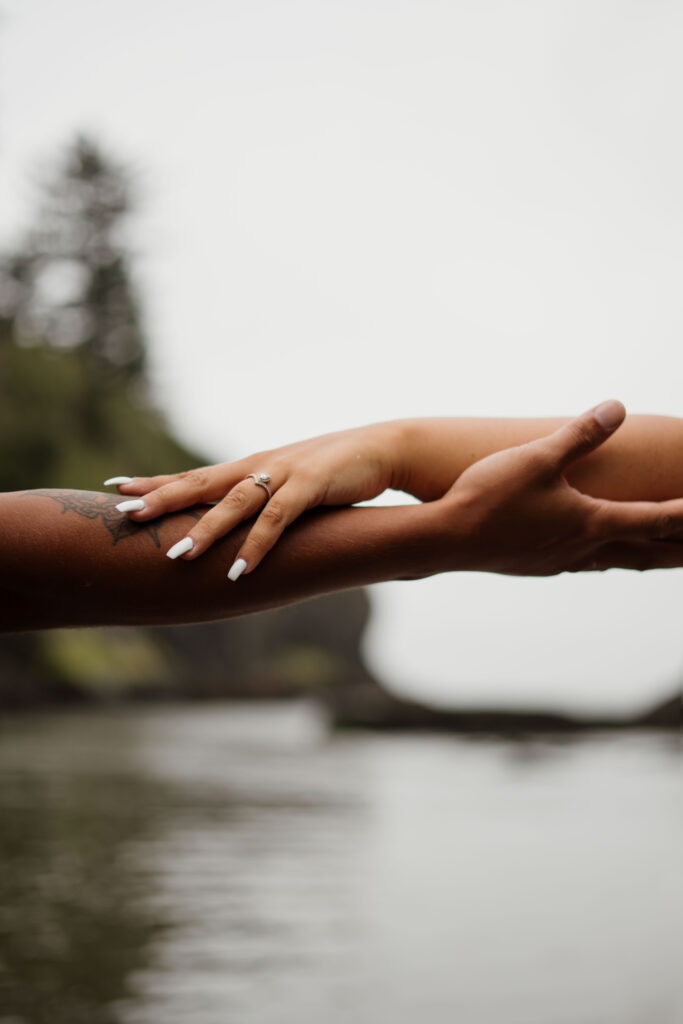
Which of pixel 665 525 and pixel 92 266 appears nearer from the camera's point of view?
pixel 665 525

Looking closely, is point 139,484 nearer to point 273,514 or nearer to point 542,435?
point 273,514

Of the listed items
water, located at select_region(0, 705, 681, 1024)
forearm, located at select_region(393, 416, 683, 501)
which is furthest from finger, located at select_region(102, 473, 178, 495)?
water, located at select_region(0, 705, 681, 1024)

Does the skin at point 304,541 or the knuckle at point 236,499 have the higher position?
the knuckle at point 236,499

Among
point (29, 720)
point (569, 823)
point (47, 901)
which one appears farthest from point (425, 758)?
point (47, 901)

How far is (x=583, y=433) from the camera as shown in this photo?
0.85 metres

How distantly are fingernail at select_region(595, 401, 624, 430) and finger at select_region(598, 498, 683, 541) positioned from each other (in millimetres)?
71

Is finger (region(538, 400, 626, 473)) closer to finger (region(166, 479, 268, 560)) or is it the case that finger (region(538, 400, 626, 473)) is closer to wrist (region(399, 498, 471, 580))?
wrist (region(399, 498, 471, 580))

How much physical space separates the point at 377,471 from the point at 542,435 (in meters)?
0.17

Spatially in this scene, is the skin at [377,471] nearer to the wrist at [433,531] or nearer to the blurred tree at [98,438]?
the wrist at [433,531]

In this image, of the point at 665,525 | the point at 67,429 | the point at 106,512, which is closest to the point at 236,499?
the point at 106,512

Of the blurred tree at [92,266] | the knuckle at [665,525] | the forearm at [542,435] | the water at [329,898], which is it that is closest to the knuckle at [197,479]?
the forearm at [542,435]

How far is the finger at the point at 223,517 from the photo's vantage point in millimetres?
814

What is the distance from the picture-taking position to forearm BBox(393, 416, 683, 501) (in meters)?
0.93

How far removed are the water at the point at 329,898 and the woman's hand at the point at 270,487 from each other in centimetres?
127
